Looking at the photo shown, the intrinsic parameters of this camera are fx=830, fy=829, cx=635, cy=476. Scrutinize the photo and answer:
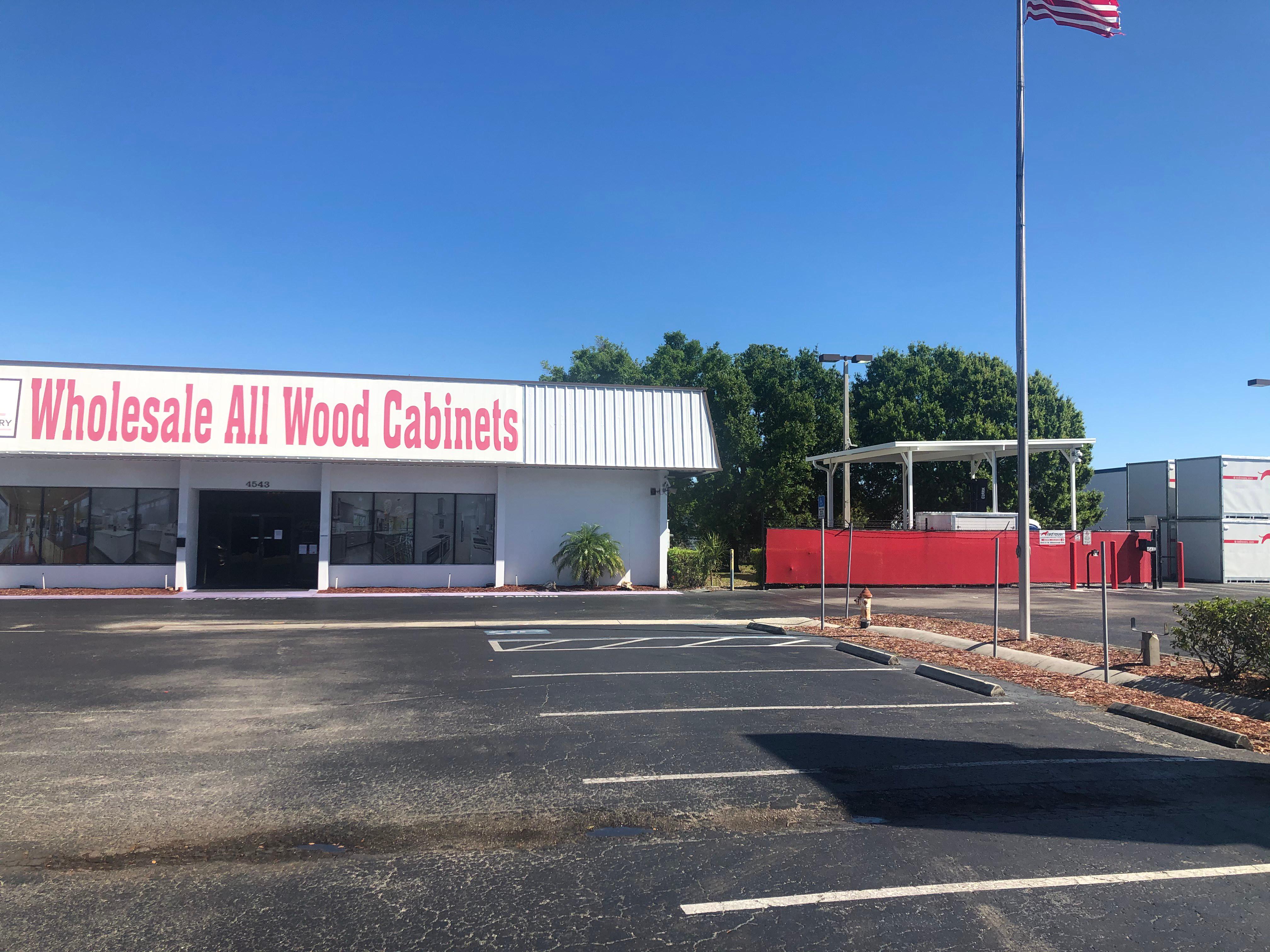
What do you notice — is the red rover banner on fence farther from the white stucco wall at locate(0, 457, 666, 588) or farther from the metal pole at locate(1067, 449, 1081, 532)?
the white stucco wall at locate(0, 457, 666, 588)

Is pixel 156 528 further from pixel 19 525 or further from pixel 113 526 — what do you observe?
pixel 19 525

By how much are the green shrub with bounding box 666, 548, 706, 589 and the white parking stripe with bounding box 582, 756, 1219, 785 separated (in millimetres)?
19871

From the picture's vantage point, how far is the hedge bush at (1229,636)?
10031mm

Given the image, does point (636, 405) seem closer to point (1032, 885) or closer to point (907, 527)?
point (907, 527)

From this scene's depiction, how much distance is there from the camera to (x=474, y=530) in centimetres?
2620

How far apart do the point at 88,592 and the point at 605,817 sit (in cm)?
2314

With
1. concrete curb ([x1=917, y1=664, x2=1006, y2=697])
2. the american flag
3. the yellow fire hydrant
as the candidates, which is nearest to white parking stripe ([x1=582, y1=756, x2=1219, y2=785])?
concrete curb ([x1=917, y1=664, x2=1006, y2=697])

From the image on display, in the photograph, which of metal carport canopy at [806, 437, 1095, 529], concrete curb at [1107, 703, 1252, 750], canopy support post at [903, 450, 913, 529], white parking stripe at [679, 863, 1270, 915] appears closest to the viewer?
white parking stripe at [679, 863, 1270, 915]

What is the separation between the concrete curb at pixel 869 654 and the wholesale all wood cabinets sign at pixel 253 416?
44.0 feet

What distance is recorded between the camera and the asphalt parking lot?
4.23m

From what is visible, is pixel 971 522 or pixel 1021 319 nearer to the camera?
pixel 1021 319

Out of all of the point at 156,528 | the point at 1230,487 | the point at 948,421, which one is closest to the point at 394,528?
the point at 156,528

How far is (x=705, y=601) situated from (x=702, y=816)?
17.5 metres

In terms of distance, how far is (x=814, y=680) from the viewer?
36.6 feet
